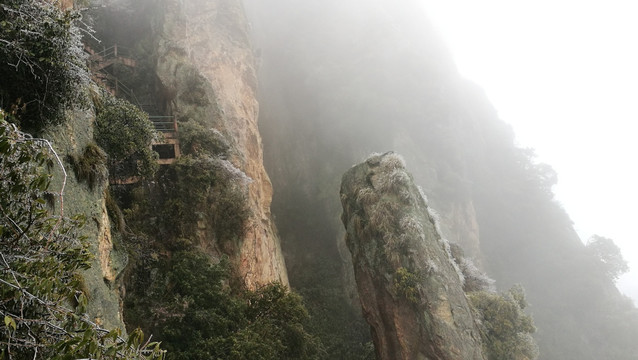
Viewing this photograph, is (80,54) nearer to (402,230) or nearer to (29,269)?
(29,269)

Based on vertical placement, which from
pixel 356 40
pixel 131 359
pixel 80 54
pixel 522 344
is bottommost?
pixel 522 344

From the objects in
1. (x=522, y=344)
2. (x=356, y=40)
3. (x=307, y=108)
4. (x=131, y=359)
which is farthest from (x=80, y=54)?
(x=356, y=40)

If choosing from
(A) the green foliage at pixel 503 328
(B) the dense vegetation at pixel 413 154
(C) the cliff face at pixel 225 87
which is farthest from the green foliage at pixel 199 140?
(B) the dense vegetation at pixel 413 154

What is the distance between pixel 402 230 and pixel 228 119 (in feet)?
31.1

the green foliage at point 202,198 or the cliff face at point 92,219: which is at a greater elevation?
the green foliage at point 202,198

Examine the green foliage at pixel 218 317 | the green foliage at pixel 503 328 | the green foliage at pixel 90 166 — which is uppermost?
the green foliage at pixel 90 166

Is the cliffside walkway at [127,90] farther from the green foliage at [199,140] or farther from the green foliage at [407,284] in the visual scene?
the green foliage at [407,284]

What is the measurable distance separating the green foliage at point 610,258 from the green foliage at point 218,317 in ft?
Result: 112

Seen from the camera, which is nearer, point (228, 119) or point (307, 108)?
point (228, 119)

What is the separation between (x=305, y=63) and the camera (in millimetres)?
36469

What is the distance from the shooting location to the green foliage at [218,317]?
938cm

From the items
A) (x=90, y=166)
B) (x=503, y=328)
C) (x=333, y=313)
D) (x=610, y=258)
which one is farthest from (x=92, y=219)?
(x=610, y=258)

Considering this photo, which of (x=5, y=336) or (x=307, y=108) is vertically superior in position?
(x=307, y=108)

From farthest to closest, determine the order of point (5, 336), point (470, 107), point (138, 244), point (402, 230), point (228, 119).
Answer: point (470, 107)
point (228, 119)
point (402, 230)
point (138, 244)
point (5, 336)
